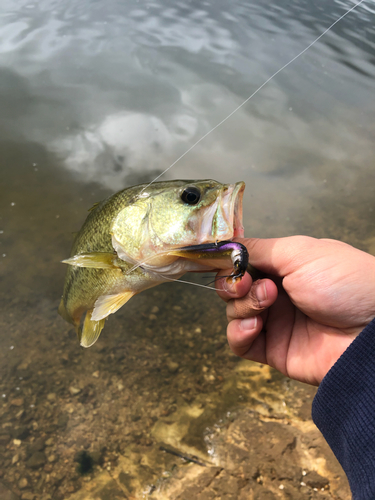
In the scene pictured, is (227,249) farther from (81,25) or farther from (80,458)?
(81,25)

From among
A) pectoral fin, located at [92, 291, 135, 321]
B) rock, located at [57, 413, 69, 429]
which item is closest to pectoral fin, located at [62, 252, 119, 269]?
pectoral fin, located at [92, 291, 135, 321]

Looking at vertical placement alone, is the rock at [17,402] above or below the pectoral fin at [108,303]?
below

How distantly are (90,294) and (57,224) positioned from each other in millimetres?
3125

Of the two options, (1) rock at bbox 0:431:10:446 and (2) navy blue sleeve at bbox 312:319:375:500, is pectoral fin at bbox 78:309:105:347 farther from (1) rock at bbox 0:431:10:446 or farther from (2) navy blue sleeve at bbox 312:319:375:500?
(1) rock at bbox 0:431:10:446

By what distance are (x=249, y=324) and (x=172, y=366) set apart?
195 centimetres

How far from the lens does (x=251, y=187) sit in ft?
18.0

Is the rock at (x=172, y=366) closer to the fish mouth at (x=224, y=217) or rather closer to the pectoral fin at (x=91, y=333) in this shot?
the pectoral fin at (x=91, y=333)

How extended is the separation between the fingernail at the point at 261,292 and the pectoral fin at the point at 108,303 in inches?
25.4

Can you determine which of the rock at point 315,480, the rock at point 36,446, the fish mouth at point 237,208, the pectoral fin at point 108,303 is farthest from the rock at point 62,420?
the fish mouth at point 237,208

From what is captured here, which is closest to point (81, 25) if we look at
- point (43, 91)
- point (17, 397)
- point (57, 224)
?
point (43, 91)

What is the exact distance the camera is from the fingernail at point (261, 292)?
5.26 ft

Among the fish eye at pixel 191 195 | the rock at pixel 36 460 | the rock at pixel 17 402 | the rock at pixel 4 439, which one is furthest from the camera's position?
the rock at pixel 17 402

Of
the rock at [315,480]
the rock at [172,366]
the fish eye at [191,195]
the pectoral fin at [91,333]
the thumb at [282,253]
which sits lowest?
the rock at [172,366]

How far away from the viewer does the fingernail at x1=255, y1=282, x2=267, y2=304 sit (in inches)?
63.1
